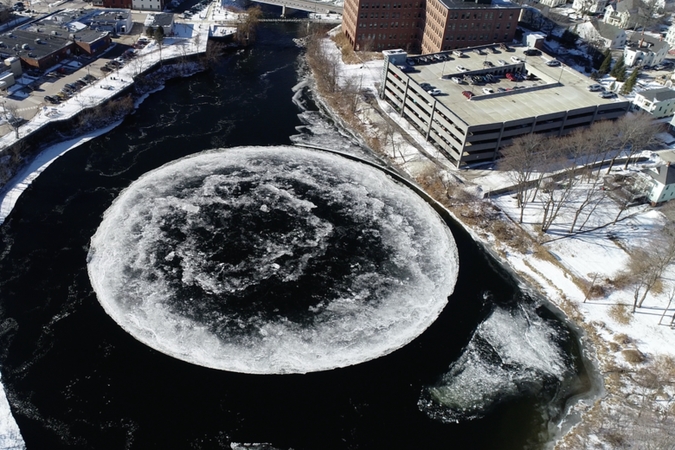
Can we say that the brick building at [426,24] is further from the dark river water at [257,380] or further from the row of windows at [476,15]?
the dark river water at [257,380]

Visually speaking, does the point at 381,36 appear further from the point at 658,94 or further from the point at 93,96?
the point at 93,96

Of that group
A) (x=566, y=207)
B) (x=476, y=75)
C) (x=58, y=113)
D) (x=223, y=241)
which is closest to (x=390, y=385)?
(x=223, y=241)

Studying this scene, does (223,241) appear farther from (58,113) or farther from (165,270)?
(58,113)

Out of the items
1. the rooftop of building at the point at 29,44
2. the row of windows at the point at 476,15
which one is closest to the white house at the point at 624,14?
the row of windows at the point at 476,15

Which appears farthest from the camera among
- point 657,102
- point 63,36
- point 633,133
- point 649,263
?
point 63,36

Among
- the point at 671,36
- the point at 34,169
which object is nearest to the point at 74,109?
the point at 34,169

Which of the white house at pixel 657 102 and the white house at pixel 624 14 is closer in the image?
the white house at pixel 657 102
